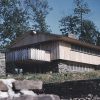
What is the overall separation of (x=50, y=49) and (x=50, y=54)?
2.22 feet

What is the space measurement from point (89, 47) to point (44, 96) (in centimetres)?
3666

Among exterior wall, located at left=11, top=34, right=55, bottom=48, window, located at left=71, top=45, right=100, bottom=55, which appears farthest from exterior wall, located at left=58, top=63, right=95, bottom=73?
exterior wall, located at left=11, top=34, right=55, bottom=48

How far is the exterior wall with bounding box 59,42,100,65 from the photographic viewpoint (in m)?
36.5

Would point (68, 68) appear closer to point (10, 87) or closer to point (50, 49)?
point (50, 49)

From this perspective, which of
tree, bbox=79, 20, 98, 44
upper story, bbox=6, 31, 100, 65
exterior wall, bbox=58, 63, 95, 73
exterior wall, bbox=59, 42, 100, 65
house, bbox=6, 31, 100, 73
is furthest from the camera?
tree, bbox=79, 20, 98, 44

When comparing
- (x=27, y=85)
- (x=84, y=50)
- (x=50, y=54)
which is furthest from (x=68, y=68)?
(x=27, y=85)

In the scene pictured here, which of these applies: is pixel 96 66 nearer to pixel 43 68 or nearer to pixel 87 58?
pixel 87 58

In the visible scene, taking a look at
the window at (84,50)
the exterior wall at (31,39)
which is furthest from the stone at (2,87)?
the window at (84,50)

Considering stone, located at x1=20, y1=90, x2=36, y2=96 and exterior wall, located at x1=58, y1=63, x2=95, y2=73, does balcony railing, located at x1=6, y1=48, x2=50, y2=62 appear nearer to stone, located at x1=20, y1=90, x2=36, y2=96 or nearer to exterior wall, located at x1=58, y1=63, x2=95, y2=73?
exterior wall, located at x1=58, y1=63, x2=95, y2=73

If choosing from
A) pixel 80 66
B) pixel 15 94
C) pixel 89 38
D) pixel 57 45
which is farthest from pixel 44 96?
pixel 89 38

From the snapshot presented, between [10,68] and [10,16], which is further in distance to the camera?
[10,16]

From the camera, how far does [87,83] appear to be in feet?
45.3

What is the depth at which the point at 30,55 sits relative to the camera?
3428 centimetres

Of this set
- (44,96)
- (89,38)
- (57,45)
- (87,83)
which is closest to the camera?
(44,96)
